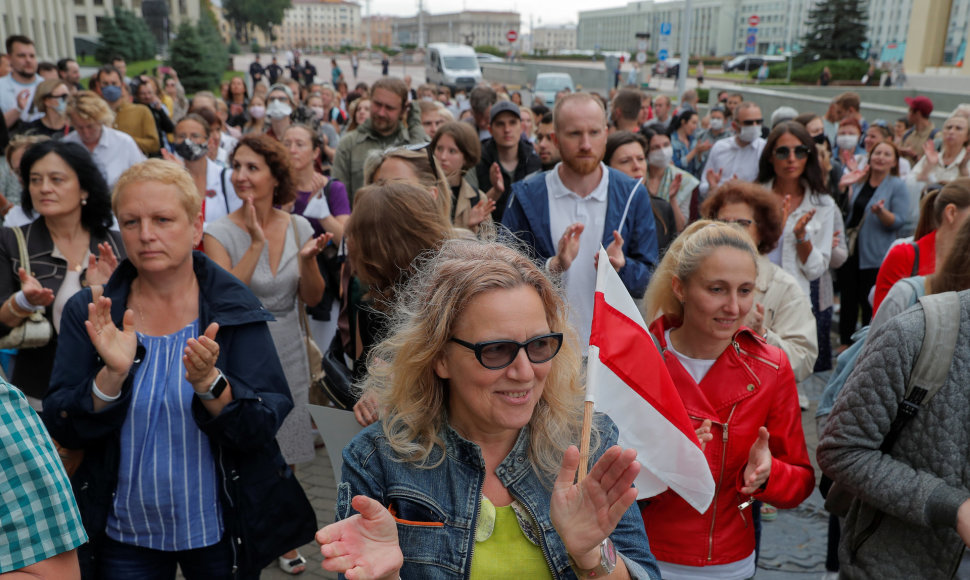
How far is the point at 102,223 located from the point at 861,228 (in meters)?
6.26

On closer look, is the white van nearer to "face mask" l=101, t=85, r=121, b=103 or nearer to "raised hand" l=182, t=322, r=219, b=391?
"face mask" l=101, t=85, r=121, b=103

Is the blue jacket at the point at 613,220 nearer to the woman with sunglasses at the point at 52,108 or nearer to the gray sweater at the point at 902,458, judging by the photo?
the gray sweater at the point at 902,458

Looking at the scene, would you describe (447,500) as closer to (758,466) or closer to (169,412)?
(758,466)

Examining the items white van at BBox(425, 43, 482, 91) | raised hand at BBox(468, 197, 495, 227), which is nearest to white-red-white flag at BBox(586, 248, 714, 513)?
raised hand at BBox(468, 197, 495, 227)

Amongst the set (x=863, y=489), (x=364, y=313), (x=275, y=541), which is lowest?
(x=275, y=541)

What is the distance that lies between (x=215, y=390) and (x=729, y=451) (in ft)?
5.76

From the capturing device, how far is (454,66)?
32.0 metres

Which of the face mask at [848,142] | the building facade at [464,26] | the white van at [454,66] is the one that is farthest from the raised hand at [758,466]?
the building facade at [464,26]

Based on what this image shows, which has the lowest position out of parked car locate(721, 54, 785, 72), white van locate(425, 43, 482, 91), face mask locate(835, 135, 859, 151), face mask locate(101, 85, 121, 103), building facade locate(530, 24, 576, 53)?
face mask locate(835, 135, 859, 151)

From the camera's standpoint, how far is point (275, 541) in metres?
2.85

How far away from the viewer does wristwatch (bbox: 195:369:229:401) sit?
2.60 metres

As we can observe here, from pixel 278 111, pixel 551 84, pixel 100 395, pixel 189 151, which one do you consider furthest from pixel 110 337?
pixel 551 84

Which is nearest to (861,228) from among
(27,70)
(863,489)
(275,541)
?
(863,489)

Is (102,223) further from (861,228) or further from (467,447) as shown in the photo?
(861,228)
